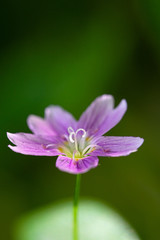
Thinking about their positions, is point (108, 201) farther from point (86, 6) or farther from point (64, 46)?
point (86, 6)

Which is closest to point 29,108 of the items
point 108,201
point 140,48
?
point 108,201

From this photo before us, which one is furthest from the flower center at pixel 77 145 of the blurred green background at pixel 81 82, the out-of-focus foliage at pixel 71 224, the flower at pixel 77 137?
the blurred green background at pixel 81 82

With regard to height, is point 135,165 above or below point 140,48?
below

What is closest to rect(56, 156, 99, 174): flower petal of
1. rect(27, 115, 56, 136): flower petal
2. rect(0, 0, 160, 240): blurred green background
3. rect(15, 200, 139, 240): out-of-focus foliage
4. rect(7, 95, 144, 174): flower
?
rect(7, 95, 144, 174): flower

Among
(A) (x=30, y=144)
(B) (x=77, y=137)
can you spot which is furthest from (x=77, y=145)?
(A) (x=30, y=144)

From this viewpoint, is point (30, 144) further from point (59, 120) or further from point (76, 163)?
point (59, 120)

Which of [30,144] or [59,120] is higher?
[59,120]
